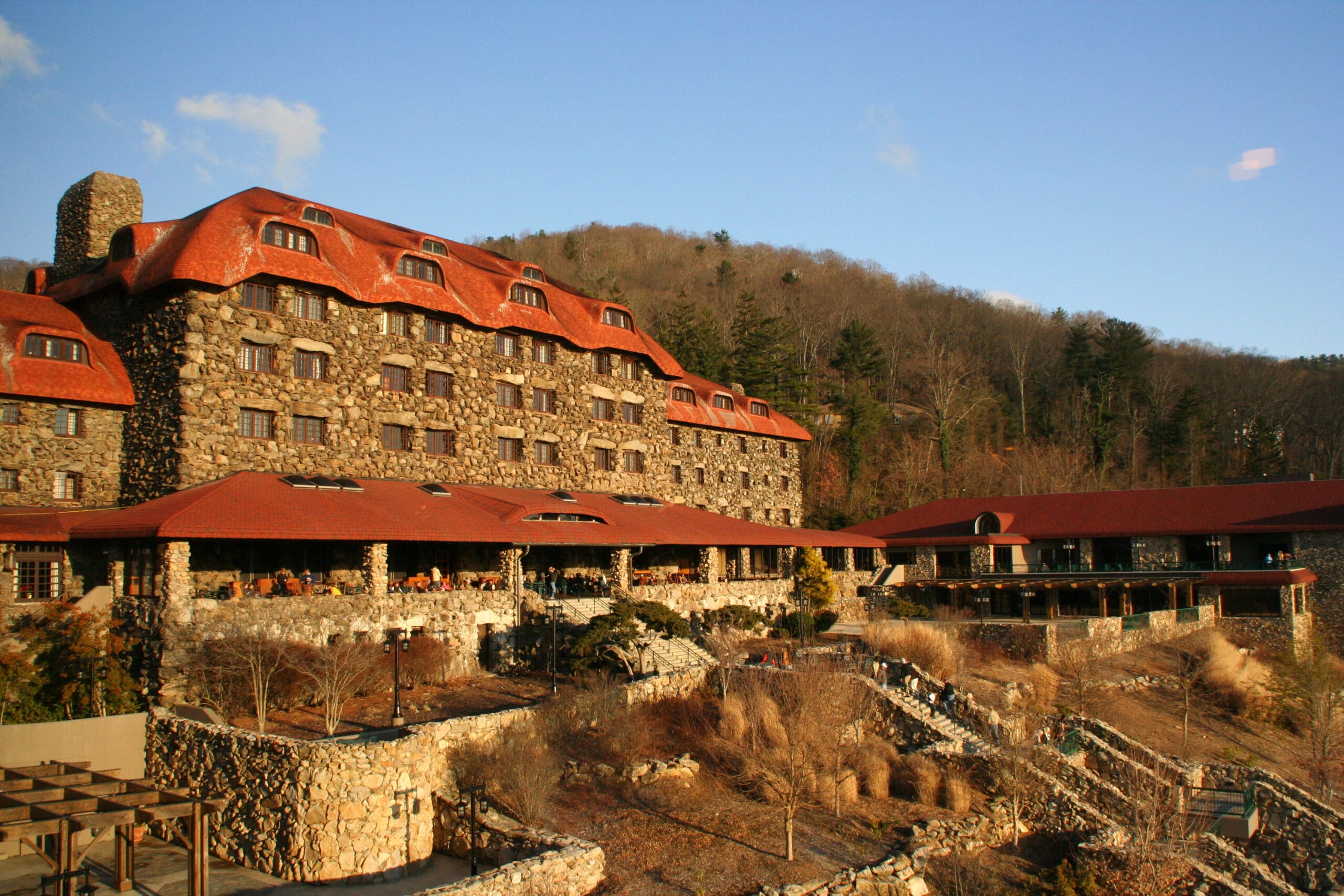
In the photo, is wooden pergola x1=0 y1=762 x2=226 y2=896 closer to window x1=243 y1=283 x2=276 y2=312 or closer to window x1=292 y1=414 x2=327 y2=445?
window x1=292 y1=414 x2=327 y2=445

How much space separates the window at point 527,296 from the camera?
40.3 m

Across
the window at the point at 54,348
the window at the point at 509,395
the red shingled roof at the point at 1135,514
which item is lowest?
the red shingled roof at the point at 1135,514

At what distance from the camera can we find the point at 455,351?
37469mm

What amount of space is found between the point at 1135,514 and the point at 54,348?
46.6 m

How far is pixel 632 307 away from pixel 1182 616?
2298 inches

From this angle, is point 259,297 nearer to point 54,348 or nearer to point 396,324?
point 396,324

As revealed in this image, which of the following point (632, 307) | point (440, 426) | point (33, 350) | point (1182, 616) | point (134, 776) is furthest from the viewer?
point (632, 307)

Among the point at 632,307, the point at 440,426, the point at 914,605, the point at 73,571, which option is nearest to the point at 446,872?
the point at 73,571

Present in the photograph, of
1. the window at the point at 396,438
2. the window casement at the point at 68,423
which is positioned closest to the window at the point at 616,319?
the window at the point at 396,438

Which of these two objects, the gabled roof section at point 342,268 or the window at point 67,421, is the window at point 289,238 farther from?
the window at point 67,421

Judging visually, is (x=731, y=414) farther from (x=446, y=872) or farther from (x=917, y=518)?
(x=446, y=872)

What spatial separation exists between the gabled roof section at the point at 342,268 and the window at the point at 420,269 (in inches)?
7.2

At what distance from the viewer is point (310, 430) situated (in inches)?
1300

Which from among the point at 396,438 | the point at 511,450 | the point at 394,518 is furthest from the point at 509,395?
the point at 394,518
